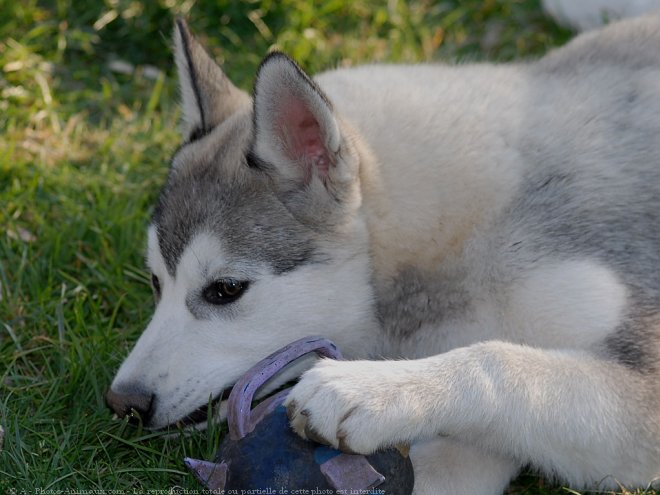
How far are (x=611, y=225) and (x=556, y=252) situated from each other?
240 millimetres

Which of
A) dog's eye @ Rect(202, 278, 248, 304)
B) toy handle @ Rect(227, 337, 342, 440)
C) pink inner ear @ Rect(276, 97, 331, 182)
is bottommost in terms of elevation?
toy handle @ Rect(227, 337, 342, 440)

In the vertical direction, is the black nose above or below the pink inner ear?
below

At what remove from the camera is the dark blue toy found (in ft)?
10.00

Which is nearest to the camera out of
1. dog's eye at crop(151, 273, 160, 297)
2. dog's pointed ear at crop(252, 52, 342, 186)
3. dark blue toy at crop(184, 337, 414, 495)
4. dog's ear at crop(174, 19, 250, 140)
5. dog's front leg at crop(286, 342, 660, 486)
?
dark blue toy at crop(184, 337, 414, 495)

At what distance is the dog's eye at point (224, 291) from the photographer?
11.9 feet

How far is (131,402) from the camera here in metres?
3.56

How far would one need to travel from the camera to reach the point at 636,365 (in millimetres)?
3344

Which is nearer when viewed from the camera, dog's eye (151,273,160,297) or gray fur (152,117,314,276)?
gray fur (152,117,314,276)

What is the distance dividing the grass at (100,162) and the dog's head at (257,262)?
26 centimetres

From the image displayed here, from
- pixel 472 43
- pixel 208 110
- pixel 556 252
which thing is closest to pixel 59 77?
pixel 208 110

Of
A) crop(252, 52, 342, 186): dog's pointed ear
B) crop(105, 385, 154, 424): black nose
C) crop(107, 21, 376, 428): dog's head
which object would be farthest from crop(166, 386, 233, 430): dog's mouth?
crop(252, 52, 342, 186): dog's pointed ear

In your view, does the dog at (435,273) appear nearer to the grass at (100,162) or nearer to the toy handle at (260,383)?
the toy handle at (260,383)

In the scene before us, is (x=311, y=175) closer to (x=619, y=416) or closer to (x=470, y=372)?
(x=470, y=372)

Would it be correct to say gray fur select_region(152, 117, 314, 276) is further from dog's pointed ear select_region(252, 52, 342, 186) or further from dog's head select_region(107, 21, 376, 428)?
dog's pointed ear select_region(252, 52, 342, 186)
